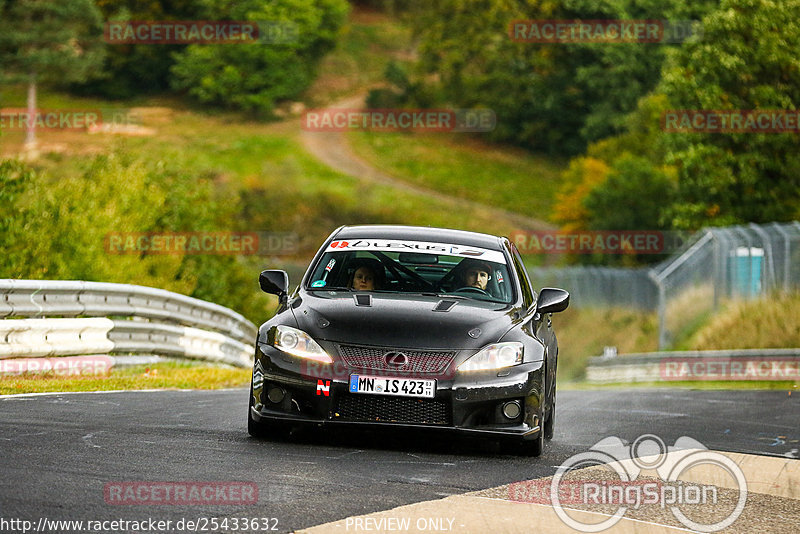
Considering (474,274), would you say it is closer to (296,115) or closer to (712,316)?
(712,316)

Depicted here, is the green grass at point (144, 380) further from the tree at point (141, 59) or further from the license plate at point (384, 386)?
the tree at point (141, 59)

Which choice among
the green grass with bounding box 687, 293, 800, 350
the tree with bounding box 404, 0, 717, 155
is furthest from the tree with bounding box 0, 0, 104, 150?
the green grass with bounding box 687, 293, 800, 350

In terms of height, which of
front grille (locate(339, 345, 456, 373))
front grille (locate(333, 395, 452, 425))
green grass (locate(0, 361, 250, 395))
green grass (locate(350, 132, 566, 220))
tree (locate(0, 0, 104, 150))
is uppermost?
tree (locate(0, 0, 104, 150))

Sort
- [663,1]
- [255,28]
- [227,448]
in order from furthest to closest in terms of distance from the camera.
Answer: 1. [255,28]
2. [663,1]
3. [227,448]

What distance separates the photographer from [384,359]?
354 inches

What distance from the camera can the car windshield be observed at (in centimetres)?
1040

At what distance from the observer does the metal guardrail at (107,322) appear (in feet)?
45.2

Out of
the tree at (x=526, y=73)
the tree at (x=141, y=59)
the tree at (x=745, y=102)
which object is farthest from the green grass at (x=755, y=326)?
the tree at (x=141, y=59)

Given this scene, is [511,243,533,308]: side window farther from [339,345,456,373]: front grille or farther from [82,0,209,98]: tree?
[82,0,209,98]: tree

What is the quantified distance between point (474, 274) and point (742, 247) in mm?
21254

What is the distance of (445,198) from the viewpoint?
93312 mm

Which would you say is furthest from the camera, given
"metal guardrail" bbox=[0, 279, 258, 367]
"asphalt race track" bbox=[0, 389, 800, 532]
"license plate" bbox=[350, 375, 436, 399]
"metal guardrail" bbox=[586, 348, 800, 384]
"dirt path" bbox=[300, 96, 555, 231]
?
"dirt path" bbox=[300, 96, 555, 231]

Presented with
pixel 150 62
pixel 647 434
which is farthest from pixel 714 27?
pixel 150 62

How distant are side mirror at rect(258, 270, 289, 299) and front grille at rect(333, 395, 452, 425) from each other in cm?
149
